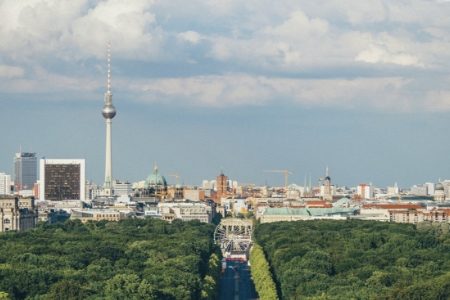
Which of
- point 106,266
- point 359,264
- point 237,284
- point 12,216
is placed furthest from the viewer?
point 12,216

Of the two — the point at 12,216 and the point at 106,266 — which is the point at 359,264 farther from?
the point at 12,216

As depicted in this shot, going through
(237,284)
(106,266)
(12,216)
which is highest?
(12,216)

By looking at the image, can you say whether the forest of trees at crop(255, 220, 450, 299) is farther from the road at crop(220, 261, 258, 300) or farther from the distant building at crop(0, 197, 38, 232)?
the distant building at crop(0, 197, 38, 232)

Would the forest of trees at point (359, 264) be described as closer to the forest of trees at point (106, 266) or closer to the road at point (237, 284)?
the road at point (237, 284)

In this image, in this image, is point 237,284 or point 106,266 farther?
point 237,284

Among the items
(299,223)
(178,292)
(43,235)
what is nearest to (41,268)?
(178,292)

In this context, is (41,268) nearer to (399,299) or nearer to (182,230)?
(399,299)

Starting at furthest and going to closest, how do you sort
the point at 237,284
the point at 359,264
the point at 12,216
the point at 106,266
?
the point at 12,216
the point at 237,284
the point at 359,264
the point at 106,266

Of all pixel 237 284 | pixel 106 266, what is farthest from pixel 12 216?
pixel 106 266
